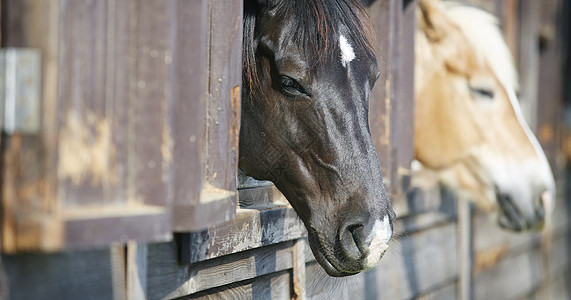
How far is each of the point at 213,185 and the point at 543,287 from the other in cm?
498

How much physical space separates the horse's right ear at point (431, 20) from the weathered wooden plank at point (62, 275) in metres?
2.14

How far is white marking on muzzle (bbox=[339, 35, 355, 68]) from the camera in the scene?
5.01 feet

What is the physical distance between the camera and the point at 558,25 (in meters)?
5.88

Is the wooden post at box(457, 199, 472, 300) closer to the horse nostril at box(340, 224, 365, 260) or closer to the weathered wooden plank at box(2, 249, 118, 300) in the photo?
the horse nostril at box(340, 224, 365, 260)

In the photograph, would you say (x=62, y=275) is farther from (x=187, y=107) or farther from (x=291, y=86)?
(x=291, y=86)

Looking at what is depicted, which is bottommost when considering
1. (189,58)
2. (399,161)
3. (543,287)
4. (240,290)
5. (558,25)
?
(543,287)

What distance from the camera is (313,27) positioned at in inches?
59.7

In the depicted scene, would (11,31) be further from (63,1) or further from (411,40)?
(411,40)

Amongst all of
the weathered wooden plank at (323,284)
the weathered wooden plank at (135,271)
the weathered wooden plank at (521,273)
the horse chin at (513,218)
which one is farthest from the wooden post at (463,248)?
the weathered wooden plank at (135,271)

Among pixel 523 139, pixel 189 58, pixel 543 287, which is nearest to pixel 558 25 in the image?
pixel 543 287

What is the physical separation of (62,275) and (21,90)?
32cm

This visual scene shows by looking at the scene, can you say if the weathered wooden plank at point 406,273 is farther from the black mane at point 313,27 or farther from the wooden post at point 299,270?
the black mane at point 313,27

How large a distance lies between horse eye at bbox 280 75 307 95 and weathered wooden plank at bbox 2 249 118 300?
22.0 inches

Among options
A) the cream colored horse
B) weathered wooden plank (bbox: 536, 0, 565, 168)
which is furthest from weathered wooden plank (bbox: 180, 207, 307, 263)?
weathered wooden plank (bbox: 536, 0, 565, 168)
